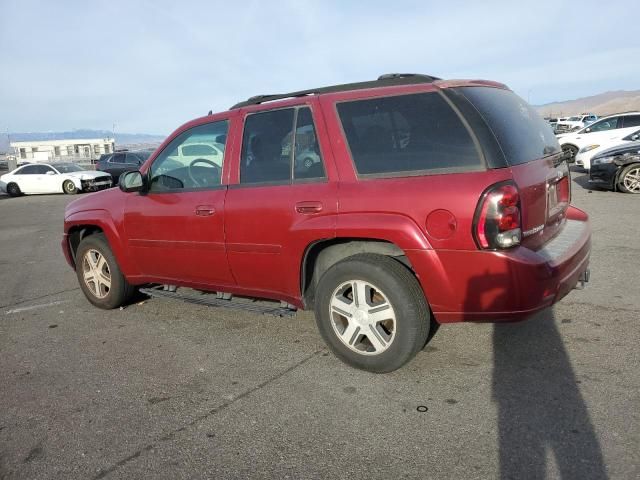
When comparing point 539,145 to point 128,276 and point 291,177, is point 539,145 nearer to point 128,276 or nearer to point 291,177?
point 291,177

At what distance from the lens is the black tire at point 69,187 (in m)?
20.9

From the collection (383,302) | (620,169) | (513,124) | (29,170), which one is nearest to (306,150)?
(383,302)

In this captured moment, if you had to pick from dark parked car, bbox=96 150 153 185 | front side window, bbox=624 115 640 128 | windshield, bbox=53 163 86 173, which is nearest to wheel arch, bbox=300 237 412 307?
front side window, bbox=624 115 640 128

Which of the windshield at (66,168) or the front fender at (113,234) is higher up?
the windshield at (66,168)

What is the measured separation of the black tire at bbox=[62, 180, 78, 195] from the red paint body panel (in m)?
18.3

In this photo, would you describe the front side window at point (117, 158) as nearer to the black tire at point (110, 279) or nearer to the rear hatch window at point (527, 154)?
the black tire at point (110, 279)

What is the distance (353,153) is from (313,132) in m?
0.37

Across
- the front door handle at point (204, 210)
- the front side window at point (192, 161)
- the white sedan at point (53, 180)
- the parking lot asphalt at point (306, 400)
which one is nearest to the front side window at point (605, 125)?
the parking lot asphalt at point (306, 400)

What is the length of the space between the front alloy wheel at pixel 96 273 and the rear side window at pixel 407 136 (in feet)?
9.72

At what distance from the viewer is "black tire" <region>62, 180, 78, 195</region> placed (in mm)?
20906

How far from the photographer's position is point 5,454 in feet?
8.95

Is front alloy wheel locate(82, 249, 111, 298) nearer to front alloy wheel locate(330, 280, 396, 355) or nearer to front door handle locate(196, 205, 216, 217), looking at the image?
front door handle locate(196, 205, 216, 217)

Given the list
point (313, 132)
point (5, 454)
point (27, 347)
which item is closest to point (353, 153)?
point (313, 132)

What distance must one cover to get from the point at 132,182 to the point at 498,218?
10.1ft
